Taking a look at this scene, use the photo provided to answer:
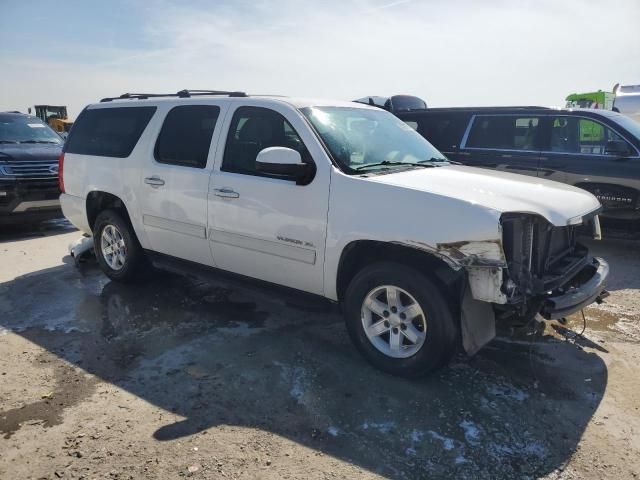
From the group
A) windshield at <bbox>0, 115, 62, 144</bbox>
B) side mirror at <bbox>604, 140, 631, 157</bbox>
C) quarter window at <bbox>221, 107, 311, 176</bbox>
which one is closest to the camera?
quarter window at <bbox>221, 107, 311, 176</bbox>

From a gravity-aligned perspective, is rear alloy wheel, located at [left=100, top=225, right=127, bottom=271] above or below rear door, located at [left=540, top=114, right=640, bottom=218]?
below

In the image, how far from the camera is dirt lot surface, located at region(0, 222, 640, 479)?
2.66 metres

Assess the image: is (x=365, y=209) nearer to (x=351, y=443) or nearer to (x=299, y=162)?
(x=299, y=162)

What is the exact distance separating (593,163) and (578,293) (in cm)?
389

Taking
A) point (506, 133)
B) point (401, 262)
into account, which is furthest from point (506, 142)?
point (401, 262)

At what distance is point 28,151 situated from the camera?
8.27m

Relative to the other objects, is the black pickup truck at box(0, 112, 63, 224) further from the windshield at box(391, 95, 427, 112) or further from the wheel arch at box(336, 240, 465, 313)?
the wheel arch at box(336, 240, 465, 313)

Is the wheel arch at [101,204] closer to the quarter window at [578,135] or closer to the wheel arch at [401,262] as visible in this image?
the wheel arch at [401,262]

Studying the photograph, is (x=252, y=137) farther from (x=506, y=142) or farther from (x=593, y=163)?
(x=593, y=163)

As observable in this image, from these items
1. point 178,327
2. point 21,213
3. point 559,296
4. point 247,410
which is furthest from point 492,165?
point 21,213

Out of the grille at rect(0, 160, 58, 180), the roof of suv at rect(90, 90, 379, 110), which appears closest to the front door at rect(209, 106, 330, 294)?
the roof of suv at rect(90, 90, 379, 110)

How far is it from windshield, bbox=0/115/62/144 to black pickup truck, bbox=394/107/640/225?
23.4 feet

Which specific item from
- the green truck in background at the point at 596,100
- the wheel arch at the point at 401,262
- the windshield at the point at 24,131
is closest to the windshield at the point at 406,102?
the wheel arch at the point at 401,262

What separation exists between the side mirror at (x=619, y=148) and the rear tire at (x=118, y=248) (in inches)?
227
